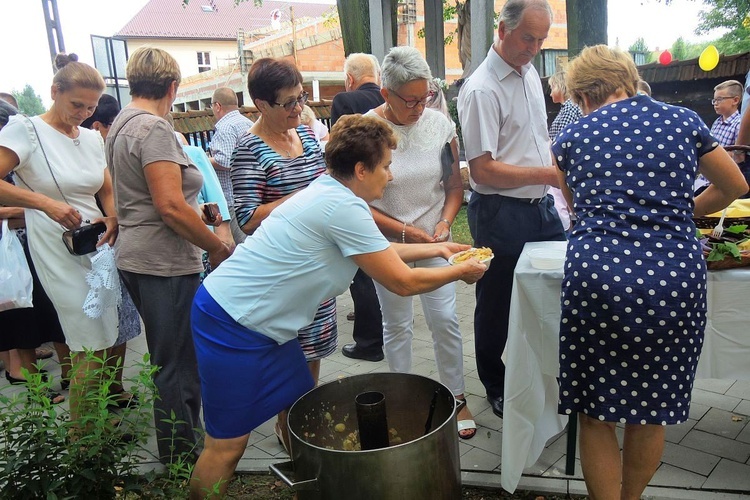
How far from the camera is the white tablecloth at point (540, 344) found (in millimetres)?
2404

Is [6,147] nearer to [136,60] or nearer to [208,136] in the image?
[136,60]

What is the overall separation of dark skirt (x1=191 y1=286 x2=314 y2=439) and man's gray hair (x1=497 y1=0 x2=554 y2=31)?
1.87 metres

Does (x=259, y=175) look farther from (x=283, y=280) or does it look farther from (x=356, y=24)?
(x=356, y=24)

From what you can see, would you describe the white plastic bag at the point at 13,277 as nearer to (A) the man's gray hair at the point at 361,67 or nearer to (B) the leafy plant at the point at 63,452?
(B) the leafy plant at the point at 63,452

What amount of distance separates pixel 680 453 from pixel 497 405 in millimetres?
932

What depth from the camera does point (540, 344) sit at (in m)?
A: 2.55

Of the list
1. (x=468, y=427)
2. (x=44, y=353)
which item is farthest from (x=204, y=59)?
(x=468, y=427)

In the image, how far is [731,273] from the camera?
236 centimetres

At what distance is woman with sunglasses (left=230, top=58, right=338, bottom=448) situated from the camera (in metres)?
2.72

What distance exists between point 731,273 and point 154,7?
6398 centimetres

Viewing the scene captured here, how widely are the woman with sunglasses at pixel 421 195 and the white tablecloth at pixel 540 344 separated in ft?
1.91

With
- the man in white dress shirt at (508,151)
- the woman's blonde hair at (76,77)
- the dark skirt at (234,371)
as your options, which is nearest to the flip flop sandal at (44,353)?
the woman's blonde hair at (76,77)

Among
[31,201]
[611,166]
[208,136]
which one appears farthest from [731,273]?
[208,136]

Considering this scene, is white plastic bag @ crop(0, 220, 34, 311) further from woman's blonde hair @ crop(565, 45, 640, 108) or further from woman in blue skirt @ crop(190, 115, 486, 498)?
woman's blonde hair @ crop(565, 45, 640, 108)
